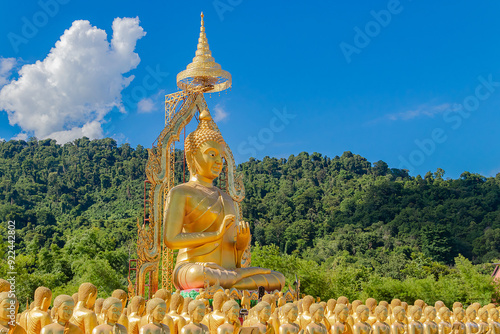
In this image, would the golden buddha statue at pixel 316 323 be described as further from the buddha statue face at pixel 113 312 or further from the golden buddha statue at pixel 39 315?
the golden buddha statue at pixel 39 315

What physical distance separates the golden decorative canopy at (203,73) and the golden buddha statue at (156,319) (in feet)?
28.9

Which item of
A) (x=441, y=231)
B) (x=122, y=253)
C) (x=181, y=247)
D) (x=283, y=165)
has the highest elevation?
(x=283, y=165)

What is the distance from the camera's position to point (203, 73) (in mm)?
13578

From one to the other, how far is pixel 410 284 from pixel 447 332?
12.0 m

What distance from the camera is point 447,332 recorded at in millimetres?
8266

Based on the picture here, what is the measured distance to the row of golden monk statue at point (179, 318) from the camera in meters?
5.08

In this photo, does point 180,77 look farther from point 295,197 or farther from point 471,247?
point 295,197

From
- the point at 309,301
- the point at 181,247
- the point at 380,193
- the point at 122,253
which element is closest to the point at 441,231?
the point at 380,193

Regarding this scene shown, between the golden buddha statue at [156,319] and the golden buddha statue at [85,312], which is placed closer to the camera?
the golden buddha statue at [156,319]

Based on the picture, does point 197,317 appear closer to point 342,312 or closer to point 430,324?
point 342,312

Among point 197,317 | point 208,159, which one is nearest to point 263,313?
point 197,317

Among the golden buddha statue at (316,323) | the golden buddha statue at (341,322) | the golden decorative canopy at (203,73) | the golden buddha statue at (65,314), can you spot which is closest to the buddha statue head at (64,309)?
the golden buddha statue at (65,314)

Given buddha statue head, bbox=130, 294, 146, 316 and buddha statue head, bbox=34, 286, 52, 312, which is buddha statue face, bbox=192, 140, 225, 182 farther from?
buddha statue head, bbox=34, 286, 52, 312

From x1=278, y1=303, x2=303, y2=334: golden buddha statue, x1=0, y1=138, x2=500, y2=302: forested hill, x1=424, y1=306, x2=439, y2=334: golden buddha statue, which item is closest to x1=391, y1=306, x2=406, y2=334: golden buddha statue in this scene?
x1=424, y1=306, x2=439, y2=334: golden buddha statue
